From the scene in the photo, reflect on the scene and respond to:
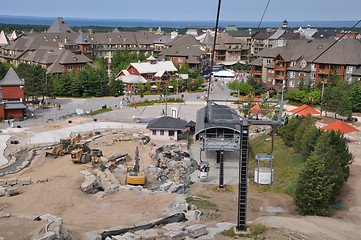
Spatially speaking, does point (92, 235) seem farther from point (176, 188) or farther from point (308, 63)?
point (308, 63)

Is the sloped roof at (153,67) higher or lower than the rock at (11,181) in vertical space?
higher

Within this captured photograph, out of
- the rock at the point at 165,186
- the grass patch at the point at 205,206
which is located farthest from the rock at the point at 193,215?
the rock at the point at 165,186

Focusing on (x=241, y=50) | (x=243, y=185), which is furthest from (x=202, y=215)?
(x=241, y=50)

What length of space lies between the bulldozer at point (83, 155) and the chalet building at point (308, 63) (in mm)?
32909

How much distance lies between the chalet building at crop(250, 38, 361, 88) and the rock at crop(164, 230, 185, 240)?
41.9 metres

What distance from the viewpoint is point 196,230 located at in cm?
1852

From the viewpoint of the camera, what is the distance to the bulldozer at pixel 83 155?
3278cm

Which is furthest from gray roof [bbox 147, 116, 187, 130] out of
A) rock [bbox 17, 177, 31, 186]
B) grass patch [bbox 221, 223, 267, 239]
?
grass patch [bbox 221, 223, 267, 239]

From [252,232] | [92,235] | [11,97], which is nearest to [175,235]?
[252,232]

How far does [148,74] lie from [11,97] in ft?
88.4

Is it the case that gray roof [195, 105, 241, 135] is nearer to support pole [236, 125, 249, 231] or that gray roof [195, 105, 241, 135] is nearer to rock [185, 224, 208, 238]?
support pole [236, 125, 249, 231]

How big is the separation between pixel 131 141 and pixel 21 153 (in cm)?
952

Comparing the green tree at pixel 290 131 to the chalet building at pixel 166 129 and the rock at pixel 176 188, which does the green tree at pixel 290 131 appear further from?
the rock at pixel 176 188

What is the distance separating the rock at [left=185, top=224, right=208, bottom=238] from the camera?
60.5ft
